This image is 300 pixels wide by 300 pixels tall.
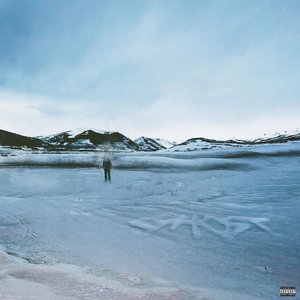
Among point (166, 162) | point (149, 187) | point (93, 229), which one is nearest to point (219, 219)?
point (93, 229)

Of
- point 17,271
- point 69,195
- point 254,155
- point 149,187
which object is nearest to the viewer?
point 17,271

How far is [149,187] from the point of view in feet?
56.8

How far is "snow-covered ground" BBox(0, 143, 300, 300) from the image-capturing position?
4.77 meters

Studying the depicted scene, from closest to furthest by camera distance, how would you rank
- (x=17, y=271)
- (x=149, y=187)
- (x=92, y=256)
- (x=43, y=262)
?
1. (x=17, y=271)
2. (x=43, y=262)
3. (x=92, y=256)
4. (x=149, y=187)

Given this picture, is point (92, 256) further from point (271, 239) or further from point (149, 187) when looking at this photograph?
point (149, 187)

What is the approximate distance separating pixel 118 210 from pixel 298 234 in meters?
5.91

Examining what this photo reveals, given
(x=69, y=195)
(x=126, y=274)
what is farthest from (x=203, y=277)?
(x=69, y=195)

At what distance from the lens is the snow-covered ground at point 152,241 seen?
4.77 metres

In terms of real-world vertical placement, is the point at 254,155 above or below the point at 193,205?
above

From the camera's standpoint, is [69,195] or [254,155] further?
[254,155]

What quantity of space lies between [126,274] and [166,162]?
22.2 m

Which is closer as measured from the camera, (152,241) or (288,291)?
(288,291)

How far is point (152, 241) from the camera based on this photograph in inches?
299

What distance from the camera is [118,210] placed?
11539 millimetres
